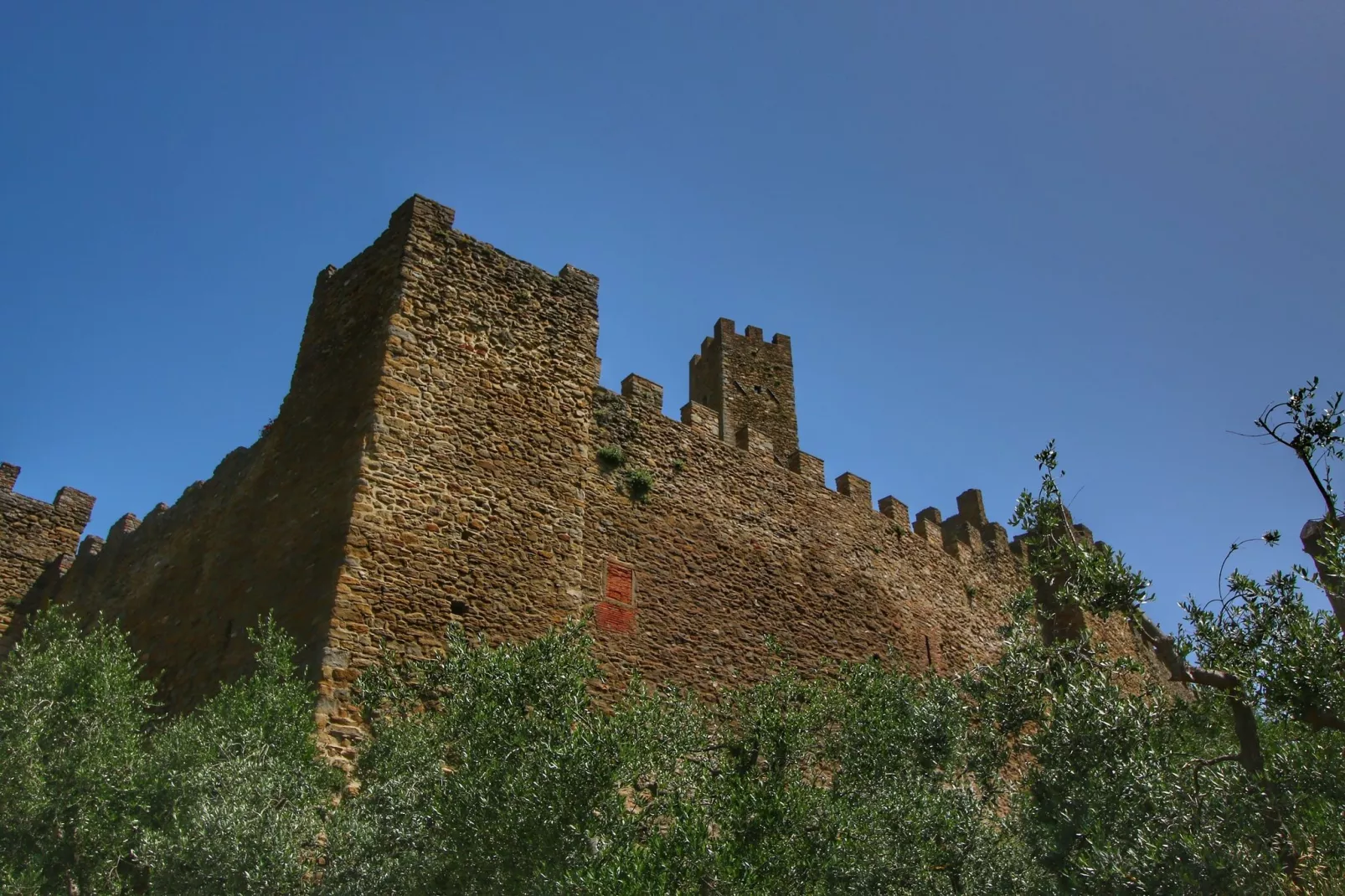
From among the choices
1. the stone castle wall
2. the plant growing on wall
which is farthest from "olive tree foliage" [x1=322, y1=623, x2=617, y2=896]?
the plant growing on wall

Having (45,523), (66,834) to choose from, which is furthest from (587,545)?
(45,523)

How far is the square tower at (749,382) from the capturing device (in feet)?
77.9

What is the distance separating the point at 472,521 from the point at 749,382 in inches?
507

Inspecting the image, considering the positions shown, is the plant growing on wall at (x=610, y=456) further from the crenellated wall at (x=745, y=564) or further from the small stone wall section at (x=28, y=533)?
the small stone wall section at (x=28, y=533)

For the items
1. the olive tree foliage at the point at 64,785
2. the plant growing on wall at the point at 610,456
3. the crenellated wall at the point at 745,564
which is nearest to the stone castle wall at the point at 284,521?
the olive tree foliage at the point at 64,785

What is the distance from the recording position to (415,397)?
41.3 feet

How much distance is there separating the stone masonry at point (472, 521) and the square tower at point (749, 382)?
4.48 m

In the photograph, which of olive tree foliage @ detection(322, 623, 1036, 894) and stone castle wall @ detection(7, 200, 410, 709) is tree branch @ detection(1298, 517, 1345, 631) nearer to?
olive tree foliage @ detection(322, 623, 1036, 894)

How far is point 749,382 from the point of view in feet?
80.0

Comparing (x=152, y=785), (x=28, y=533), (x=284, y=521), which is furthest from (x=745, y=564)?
(x=28, y=533)

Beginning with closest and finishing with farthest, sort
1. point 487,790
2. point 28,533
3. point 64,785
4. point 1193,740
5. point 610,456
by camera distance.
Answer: point 487,790 → point 64,785 → point 1193,740 → point 610,456 → point 28,533

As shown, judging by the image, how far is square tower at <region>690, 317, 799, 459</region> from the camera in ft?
77.9

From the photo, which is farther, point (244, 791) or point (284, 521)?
point (284, 521)

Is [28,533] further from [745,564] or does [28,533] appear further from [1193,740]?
[1193,740]
